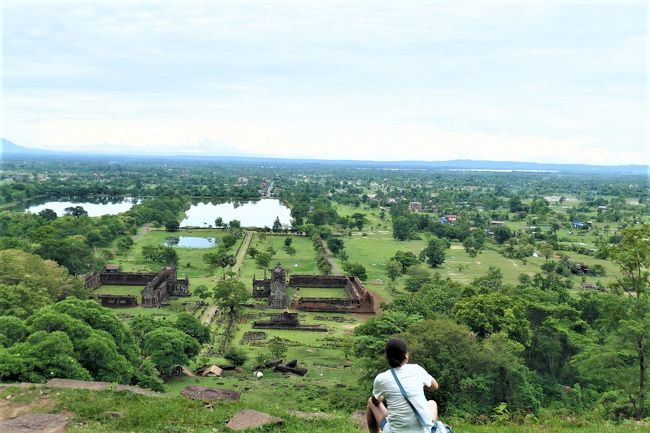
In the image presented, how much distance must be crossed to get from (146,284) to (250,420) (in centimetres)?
3450

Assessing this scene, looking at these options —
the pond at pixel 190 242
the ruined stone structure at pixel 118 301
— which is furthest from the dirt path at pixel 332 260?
the ruined stone structure at pixel 118 301

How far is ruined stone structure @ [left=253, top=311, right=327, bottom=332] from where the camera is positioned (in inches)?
1237

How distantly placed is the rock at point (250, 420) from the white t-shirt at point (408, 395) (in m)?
3.90

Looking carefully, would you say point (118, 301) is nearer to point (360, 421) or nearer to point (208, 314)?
point (208, 314)

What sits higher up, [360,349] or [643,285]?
[643,285]

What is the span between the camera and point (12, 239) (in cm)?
4069

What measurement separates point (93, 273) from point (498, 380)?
34.2 meters

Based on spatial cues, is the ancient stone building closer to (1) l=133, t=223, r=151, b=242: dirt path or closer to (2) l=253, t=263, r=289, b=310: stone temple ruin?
(2) l=253, t=263, r=289, b=310: stone temple ruin

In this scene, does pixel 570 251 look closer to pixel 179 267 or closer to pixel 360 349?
pixel 179 267

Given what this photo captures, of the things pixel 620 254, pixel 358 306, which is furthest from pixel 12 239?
pixel 620 254

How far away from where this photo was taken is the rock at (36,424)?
8.50 m

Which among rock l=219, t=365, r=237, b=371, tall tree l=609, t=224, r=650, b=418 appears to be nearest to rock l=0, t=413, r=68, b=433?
tall tree l=609, t=224, r=650, b=418

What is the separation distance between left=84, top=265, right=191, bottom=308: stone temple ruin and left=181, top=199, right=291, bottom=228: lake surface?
36571mm

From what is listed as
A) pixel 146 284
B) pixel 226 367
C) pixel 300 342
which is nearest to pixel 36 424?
pixel 226 367
